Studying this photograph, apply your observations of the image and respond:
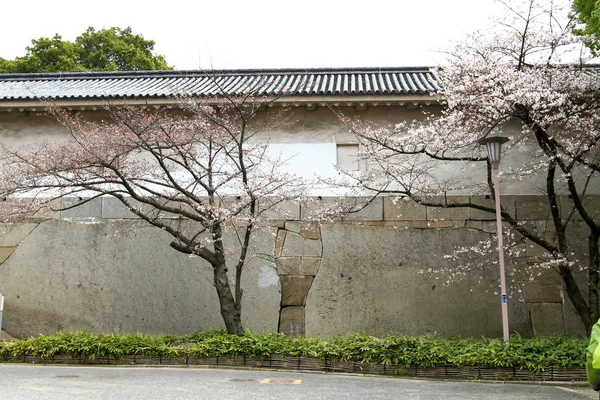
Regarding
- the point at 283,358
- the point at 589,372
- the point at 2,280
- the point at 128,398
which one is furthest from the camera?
the point at 2,280

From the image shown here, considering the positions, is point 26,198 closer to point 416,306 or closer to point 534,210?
point 416,306

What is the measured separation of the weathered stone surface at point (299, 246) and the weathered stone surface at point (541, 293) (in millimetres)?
4250

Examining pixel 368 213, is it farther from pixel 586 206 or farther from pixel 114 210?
pixel 114 210

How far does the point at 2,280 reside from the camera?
39.8ft

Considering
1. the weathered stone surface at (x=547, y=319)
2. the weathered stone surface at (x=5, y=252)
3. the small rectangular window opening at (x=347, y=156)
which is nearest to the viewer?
the weathered stone surface at (x=547, y=319)

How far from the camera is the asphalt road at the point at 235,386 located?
251 inches

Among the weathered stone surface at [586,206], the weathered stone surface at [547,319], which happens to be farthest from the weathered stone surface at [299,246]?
the weathered stone surface at [586,206]

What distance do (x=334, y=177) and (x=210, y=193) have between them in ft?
9.26

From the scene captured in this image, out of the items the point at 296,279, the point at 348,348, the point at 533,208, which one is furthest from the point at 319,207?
the point at 533,208

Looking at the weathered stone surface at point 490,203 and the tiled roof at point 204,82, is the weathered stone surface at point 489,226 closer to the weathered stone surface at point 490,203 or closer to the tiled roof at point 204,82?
the weathered stone surface at point 490,203

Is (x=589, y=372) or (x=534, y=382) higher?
(x=589, y=372)

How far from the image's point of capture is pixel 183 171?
1198 centimetres

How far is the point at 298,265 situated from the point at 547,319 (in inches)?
199

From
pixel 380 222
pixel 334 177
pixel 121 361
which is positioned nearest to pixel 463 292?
pixel 380 222
